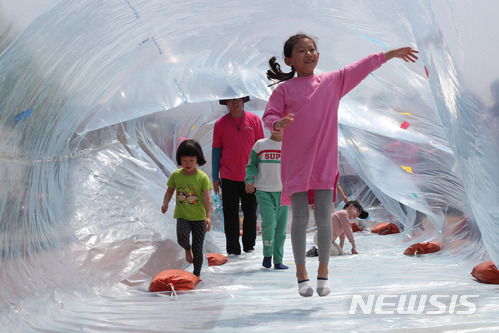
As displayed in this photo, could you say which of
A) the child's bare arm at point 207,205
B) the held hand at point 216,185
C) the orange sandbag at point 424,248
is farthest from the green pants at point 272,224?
the orange sandbag at point 424,248

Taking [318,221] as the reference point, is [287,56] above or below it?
above

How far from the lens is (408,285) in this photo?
9.27 ft

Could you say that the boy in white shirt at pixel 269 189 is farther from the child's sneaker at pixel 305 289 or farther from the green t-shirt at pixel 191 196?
the child's sneaker at pixel 305 289

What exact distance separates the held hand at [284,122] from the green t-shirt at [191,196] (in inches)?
54.3

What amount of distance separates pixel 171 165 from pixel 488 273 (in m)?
3.65

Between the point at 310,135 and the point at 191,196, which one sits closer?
the point at 310,135

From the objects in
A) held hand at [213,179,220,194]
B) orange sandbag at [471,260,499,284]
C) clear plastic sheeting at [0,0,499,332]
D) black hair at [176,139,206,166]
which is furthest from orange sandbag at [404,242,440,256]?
black hair at [176,139,206,166]

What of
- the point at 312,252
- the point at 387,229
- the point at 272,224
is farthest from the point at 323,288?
the point at 387,229

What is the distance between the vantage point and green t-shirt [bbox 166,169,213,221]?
11.7ft

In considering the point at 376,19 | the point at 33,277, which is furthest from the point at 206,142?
the point at 33,277

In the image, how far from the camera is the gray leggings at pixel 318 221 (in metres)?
2.47

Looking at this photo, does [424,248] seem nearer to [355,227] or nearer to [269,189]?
[269,189]

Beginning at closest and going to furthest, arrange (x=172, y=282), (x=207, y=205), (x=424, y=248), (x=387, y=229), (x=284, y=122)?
(x=284, y=122), (x=172, y=282), (x=207, y=205), (x=424, y=248), (x=387, y=229)

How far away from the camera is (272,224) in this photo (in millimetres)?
3936
